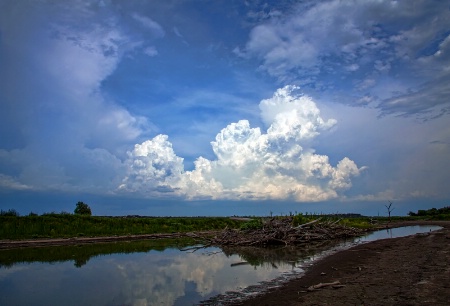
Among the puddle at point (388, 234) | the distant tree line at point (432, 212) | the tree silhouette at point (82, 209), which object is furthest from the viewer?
the distant tree line at point (432, 212)

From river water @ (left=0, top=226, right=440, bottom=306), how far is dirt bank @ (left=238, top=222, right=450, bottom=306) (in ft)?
3.83

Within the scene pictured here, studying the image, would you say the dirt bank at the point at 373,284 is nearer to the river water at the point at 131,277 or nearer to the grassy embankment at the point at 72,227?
the river water at the point at 131,277

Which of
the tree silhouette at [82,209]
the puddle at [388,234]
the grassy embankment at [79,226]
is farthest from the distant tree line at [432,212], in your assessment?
the tree silhouette at [82,209]

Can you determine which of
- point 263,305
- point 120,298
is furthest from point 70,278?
point 263,305

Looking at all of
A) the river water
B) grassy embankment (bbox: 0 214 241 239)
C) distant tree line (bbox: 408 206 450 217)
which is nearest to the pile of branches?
the river water

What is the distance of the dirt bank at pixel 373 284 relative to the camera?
27.5 ft

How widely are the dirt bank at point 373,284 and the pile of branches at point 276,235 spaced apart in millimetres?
11135

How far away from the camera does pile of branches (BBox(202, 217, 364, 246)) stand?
26.3m

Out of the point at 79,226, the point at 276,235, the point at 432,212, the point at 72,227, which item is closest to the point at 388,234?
the point at 276,235

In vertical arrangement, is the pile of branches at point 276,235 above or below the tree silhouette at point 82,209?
below

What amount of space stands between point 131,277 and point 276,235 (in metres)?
15.1

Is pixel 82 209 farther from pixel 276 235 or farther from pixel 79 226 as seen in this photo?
pixel 276 235

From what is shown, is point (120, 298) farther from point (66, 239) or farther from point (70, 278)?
point (66, 239)

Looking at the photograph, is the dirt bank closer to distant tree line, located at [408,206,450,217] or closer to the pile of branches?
the pile of branches
